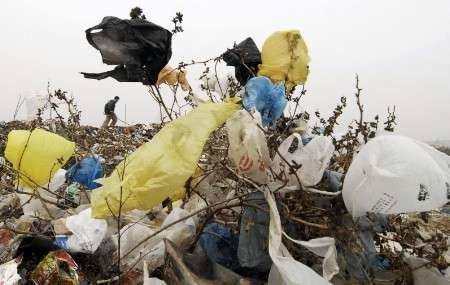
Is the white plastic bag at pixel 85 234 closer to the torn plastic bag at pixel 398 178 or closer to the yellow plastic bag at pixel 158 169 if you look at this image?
the yellow plastic bag at pixel 158 169

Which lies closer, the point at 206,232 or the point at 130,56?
the point at 206,232

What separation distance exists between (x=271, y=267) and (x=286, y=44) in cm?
152

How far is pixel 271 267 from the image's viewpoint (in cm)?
129

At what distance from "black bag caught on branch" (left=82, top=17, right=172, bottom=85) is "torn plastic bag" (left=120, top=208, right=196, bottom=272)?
604 mm

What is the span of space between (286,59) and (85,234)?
1427 mm

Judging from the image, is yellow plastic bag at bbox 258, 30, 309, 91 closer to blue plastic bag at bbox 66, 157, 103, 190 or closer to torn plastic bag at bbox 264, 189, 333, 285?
blue plastic bag at bbox 66, 157, 103, 190

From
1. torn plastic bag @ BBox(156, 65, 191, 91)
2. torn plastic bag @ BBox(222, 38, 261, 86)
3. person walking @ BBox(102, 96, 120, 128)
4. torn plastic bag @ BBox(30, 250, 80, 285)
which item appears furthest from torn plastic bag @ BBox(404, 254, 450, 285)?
person walking @ BBox(102, 96, 120, 128)

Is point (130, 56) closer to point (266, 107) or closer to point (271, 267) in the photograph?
point (266, 107)

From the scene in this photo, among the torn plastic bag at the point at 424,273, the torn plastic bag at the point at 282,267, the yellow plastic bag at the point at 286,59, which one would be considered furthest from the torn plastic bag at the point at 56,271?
the yellow plastic bag at the point at 286,59

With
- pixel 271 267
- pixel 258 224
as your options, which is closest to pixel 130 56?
pixel 258 224

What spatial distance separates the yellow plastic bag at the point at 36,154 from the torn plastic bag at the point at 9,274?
1.40 ft

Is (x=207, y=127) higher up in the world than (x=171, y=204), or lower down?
higher up

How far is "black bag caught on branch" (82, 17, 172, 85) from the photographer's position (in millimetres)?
1752

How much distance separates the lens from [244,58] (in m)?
2.63
